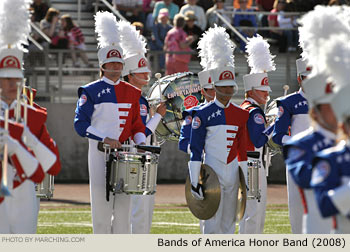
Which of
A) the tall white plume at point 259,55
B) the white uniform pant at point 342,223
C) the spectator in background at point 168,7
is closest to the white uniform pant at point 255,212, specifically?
the tall white plume at point 259,55

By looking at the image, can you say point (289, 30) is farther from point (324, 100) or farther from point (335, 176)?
point (335, 176)

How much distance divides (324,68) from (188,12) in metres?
12.7

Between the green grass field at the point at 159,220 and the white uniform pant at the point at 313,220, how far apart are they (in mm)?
5878

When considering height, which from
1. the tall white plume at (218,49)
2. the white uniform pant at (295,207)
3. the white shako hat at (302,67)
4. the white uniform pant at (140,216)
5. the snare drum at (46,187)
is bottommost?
the white uniform pant at (140,216)

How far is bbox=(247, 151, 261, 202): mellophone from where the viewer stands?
9.60 metres

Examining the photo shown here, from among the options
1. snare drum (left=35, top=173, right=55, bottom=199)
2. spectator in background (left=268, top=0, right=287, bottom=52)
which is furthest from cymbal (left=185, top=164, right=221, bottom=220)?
spectator in background (left=268, top=0, right=287, bottom=52)

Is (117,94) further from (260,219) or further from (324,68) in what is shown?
(324,68)

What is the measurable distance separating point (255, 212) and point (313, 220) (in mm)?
4300

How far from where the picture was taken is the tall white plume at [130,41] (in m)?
10.5

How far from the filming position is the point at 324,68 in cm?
562

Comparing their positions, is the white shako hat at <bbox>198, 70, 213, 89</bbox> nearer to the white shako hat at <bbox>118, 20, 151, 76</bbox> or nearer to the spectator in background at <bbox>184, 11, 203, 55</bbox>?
the white shako hat at <bbox>118, 20, 151, 76</bbox>

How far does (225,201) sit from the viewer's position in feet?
28.7

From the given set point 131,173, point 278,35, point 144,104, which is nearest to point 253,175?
point 144,104

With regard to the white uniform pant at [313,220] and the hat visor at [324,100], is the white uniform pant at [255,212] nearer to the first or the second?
the white uniform pant at [313,220]
